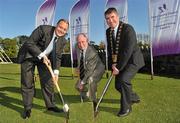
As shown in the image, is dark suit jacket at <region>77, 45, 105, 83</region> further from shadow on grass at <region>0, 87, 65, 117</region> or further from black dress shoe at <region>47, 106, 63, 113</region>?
shadow on grass at <region>0, 87, 65, 117</region>

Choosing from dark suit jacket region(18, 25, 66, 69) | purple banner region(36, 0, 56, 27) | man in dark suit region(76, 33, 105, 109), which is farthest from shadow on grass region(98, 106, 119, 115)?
purple banner region(36, 0, 56, 27)

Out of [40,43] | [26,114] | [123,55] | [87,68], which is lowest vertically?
[26,114]

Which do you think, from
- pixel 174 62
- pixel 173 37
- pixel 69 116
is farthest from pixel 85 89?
pixel 174 62

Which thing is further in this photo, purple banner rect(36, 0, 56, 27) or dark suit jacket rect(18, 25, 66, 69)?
purple banner rect(36, 0, 56, 27)

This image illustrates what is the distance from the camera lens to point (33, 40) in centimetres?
664

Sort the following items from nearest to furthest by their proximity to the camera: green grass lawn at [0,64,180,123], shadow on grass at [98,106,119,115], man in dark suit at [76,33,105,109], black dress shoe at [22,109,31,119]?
green grass lawn at [0,64,180,123]
black dress shoe at [22,109,31,119]
shadow on grass at [98,106,119,115]
man in dark suit at [76,33,105,109]

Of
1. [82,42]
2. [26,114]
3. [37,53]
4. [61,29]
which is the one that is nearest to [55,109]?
[26,114]

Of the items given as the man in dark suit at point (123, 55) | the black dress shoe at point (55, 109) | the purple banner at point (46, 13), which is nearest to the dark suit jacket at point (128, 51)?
the man in dark suit at point (123, 55)

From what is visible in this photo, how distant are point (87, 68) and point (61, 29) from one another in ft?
3.94

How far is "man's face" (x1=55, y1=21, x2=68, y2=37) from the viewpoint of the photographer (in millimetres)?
6268

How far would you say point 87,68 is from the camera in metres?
7.28

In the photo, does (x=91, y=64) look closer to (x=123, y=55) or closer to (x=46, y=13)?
(x=123, y=55)

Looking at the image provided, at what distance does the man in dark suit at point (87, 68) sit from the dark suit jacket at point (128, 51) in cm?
88

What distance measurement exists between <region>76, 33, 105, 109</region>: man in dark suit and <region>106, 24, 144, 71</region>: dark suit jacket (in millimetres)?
885
